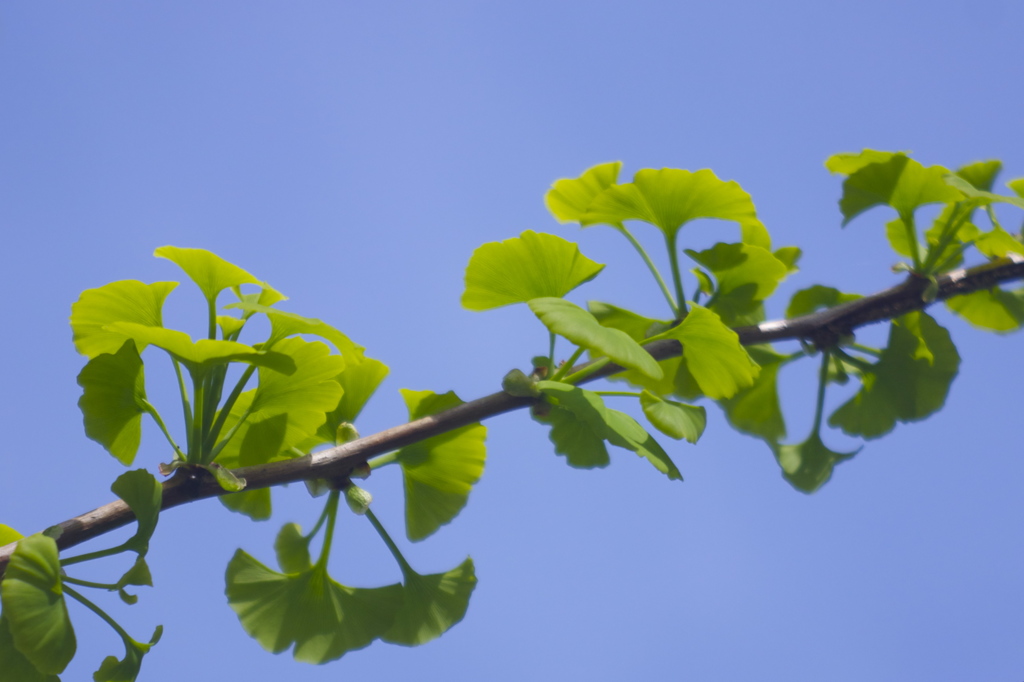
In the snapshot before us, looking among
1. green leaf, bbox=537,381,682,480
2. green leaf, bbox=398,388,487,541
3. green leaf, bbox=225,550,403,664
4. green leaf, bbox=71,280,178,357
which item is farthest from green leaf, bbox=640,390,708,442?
green leaf, bbox=71,280,178,357

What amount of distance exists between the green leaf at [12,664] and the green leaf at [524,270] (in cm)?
39

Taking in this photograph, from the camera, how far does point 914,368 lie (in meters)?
0.74

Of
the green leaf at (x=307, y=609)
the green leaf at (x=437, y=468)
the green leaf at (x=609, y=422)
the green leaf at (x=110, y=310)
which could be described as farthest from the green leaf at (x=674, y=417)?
the green leaf at (x=110, y=310)

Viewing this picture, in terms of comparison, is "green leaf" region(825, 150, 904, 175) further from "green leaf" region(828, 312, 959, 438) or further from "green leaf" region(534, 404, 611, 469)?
"green leaf" region(534, 404, 611, 469)

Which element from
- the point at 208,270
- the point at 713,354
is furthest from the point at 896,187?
the point at 208,270

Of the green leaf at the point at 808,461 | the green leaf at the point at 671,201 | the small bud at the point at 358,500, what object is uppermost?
the green leaf at the point at 671,201

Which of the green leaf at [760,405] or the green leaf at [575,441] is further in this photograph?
the green leaf at [760,405]

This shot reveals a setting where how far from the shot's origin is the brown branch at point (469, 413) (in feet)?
1.58

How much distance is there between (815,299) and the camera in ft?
2.59

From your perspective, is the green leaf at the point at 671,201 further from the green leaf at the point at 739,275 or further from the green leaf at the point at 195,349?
the green leaf at the point at 195,349

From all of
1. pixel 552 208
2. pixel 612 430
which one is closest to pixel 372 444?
pixel 612 430

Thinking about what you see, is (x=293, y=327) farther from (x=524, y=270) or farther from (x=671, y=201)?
(x=671, y=201)

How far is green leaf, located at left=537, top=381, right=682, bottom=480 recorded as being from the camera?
20.1 inches

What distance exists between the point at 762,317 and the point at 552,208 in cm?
24
